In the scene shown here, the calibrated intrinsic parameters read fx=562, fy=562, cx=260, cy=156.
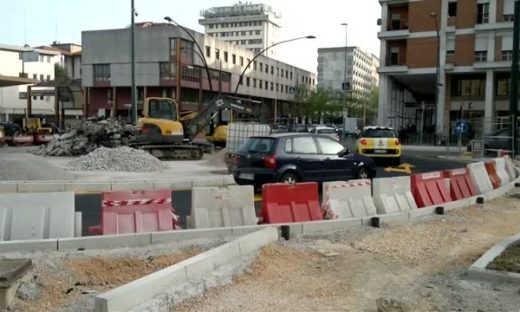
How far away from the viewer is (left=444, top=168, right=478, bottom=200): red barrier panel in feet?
41.2

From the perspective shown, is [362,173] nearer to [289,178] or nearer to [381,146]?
[289,178]

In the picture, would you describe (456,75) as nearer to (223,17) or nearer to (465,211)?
(465,211)

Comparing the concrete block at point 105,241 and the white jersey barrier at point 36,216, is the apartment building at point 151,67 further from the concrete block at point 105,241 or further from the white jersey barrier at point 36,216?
A: the concrete block at point 105,241

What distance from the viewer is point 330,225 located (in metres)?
9.12

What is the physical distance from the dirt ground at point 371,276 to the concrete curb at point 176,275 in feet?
0.80

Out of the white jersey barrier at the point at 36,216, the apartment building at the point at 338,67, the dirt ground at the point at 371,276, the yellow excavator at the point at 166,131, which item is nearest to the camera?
the dirt ground at the point at 371,276

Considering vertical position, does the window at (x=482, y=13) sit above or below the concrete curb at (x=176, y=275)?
above

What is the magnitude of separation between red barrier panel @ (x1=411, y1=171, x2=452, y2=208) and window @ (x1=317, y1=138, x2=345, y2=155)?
270 centimetres

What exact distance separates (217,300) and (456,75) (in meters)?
49.1

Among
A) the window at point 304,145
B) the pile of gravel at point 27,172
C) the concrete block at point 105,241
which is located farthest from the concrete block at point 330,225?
the pile of gravel at point 27,172

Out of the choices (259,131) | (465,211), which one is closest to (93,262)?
(465,211)

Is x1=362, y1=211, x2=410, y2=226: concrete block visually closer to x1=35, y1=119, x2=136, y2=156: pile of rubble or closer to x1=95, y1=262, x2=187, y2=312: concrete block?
x1=95, y1=262, x2=187, y2=312: concrete block

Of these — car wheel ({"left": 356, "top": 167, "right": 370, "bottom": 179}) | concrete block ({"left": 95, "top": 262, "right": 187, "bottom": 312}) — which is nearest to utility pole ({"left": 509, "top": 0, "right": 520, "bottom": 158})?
car wheel ({"left": 356, "top": 167, "right": 370, "bottom": 179})

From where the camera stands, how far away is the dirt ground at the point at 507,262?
6605 mm
